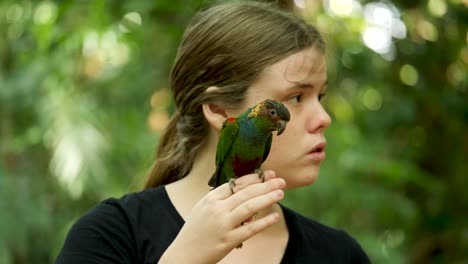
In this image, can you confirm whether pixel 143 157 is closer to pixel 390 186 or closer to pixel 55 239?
pixel 55 239

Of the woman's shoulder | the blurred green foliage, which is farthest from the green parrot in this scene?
the blurred green foliage

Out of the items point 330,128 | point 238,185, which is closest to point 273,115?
point 238,185

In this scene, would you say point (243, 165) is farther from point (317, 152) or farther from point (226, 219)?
point (317, 152)

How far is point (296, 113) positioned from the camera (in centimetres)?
193

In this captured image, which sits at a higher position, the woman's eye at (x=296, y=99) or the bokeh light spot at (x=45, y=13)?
the bokeh light spot at (x=45, y=13)

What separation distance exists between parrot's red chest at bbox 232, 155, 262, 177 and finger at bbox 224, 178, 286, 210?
0.11 feet

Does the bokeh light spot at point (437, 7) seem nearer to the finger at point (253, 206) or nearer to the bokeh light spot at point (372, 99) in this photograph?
the bokeh light spot at point (372, 99)

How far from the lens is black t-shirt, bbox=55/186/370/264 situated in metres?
1.93

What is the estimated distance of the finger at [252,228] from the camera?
4.72 ft

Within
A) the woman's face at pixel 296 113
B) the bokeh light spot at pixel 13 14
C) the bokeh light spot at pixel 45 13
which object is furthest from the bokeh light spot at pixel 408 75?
the woman's face at pixel 296 113

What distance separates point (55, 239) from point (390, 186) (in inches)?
75.2

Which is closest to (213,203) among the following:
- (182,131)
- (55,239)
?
(182,131)

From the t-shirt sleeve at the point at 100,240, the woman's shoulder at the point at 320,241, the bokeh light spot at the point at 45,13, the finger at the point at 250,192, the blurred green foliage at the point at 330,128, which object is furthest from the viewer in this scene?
the blurred green foliage at the point at 330,128

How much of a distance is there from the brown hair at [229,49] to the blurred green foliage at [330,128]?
917 mm
